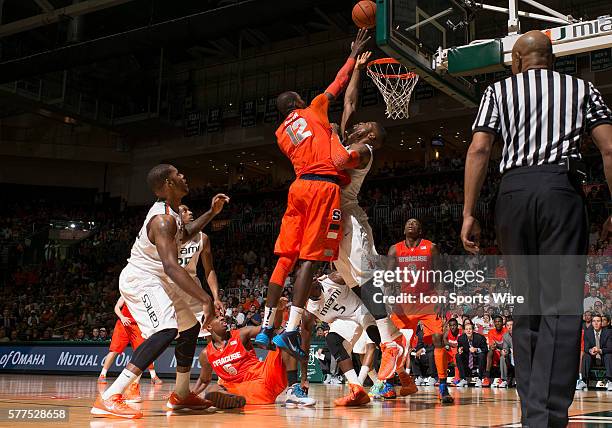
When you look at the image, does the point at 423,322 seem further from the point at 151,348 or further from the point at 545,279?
the point at 545,279

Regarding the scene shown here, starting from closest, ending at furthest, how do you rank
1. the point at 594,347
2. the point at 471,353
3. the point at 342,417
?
1. the point at 342,417
2. the point at 594,347
3. the point at 471,353

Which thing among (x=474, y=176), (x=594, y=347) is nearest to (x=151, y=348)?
(x=474, y=176)

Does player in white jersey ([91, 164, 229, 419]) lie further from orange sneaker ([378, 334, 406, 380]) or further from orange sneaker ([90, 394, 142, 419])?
orange sneaker ([378, 334, 406, 380])

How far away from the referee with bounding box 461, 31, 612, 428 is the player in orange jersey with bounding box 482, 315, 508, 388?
9.33 m

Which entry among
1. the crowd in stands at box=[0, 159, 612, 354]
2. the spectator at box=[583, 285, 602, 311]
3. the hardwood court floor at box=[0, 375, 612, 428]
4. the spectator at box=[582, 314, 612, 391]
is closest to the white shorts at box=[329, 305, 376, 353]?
the hardwood court floor at box=[0, 375, 612, 428]

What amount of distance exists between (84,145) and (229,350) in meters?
25.1

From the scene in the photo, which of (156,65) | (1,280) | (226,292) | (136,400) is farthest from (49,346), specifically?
(156,65)

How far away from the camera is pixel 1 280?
1017 inches

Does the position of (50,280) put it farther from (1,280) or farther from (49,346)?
(49,346)

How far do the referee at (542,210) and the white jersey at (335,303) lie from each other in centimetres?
452

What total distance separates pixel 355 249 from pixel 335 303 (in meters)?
1.56

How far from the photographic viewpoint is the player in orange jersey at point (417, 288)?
741cm

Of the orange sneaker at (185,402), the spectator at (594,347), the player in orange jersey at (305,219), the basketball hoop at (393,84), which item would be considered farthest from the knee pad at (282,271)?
the spectator at (594,347)

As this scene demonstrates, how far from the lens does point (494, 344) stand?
1195 cm
